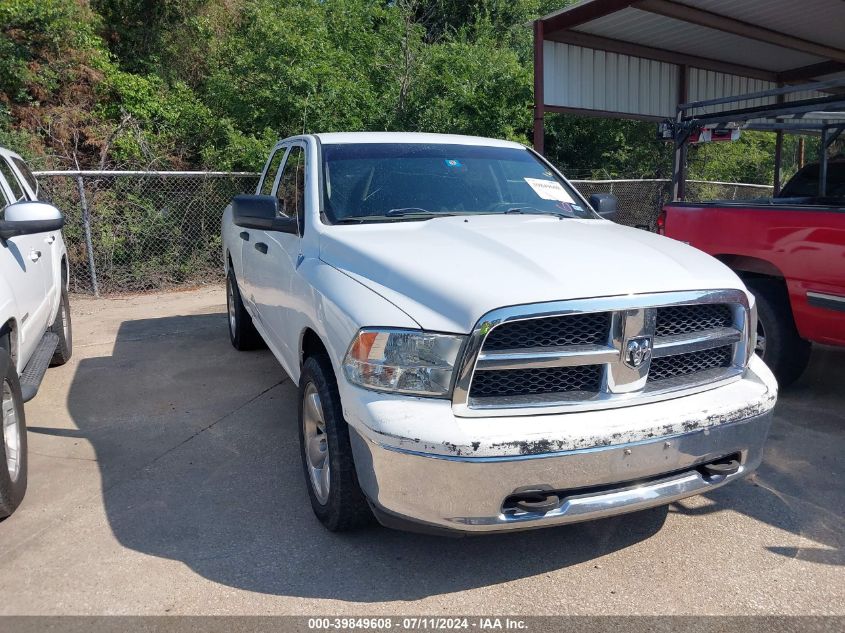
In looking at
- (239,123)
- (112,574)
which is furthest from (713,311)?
(239,123)

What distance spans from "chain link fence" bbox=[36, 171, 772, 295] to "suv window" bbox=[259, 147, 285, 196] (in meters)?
4.44

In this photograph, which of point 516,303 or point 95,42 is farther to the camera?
point 95,42

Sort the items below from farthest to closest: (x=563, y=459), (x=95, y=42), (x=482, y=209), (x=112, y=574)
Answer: (x=95, y=42), (x=482, y=209), (x=112, y=574), (x=563, y=459)

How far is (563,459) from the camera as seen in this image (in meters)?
2.65

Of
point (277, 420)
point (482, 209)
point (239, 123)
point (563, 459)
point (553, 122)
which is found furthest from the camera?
point (553, 122)

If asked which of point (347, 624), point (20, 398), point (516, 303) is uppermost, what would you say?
point (516, 303)

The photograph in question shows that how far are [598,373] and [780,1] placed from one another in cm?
951

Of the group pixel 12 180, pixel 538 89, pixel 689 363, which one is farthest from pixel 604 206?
pixel 538 89

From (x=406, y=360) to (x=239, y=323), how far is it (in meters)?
4.07

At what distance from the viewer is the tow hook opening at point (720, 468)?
3.04 m

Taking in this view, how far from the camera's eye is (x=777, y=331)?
16.5ft

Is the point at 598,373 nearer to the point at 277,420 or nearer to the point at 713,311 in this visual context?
the point at 713,311

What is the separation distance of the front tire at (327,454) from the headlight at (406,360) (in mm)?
361

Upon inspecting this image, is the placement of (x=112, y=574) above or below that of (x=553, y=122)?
below
